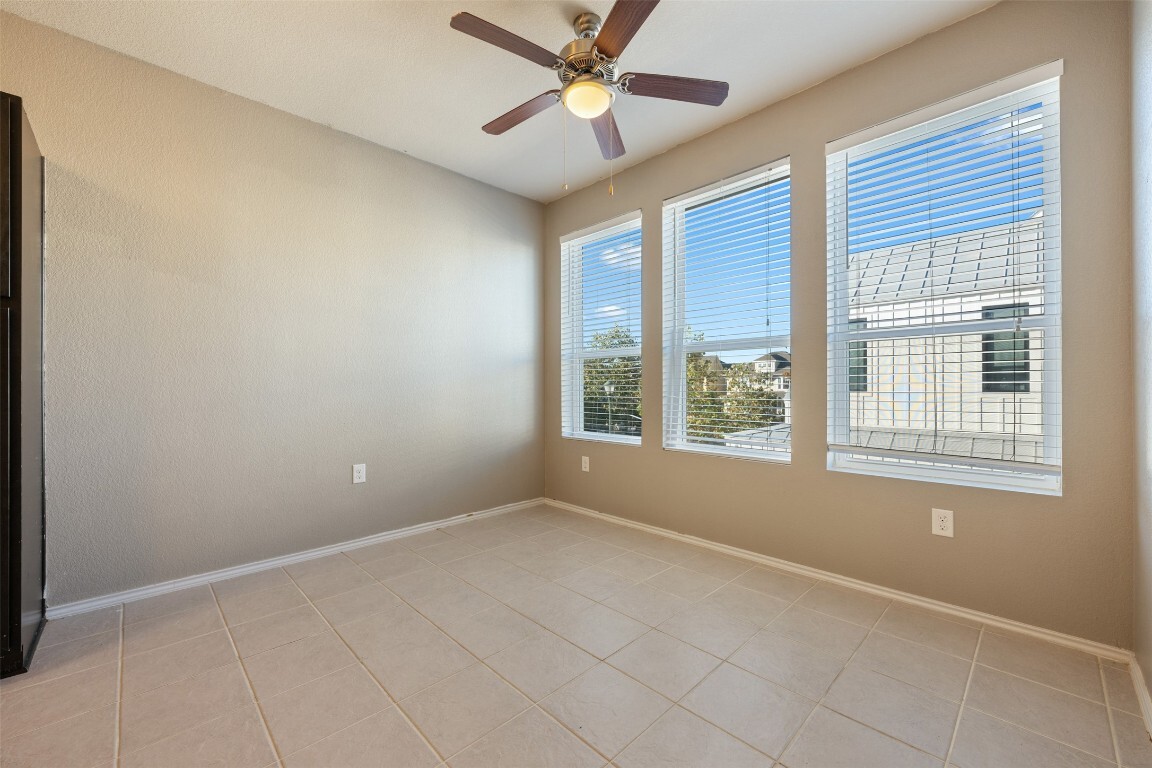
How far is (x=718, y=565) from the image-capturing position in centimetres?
265

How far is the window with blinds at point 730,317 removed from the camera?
105 inches

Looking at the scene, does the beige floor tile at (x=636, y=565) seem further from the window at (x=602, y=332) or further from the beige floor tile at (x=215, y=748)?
the beige floor tile at (x=215, y=748)

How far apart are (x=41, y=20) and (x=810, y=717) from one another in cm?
391

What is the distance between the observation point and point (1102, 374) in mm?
1755

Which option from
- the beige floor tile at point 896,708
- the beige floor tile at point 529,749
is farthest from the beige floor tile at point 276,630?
the beige floor tile at point 896,708

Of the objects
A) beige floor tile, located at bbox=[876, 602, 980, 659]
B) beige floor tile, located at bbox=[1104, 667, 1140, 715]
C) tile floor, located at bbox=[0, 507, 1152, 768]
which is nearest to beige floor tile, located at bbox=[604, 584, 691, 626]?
tile floor, located at bbox=[0, 507, 1152, 768]

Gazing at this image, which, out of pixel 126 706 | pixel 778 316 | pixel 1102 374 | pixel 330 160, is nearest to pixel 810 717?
pixel 1102 374

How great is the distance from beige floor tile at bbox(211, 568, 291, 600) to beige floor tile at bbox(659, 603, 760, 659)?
1930mm

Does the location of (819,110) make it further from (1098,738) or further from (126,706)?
(126,706)

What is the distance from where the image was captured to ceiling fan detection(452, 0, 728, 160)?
67.1 inches

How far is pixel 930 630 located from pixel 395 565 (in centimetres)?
252

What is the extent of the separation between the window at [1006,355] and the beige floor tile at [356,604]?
276 centimetres

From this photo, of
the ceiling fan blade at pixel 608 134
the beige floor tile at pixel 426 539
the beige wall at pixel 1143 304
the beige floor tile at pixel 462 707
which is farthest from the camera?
the beige floor tile at pixel 426 539

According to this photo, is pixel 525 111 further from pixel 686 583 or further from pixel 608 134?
pixel 686 583
